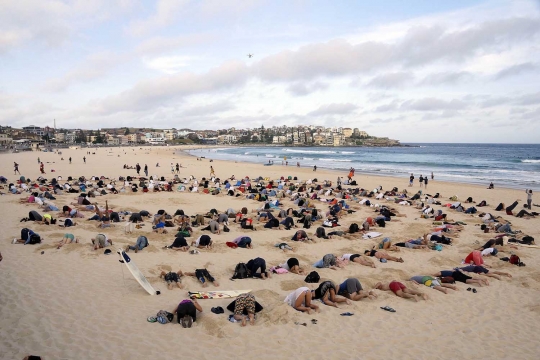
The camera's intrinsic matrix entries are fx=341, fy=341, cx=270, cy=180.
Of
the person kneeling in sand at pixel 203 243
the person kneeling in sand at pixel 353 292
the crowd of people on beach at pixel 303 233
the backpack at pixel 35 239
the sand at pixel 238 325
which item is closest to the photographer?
the sand at pixel 238 325

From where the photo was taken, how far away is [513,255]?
9656mm

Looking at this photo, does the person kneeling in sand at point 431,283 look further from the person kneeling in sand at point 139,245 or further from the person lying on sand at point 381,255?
the person kneeling in sand at point 139,245

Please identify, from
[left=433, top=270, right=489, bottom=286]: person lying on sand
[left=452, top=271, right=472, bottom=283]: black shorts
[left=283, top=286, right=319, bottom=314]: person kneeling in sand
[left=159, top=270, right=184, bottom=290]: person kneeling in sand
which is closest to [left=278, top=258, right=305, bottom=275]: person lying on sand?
[left=283, top=286, right=319, bottom=314]: person kneeling in sand

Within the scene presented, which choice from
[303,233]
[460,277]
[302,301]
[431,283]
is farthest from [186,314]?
[460,277]

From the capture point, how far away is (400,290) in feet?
24.7

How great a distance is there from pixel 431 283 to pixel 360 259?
6.42 ft

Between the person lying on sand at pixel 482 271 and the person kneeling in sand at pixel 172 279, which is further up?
the person kneeling in sand at pixel 172 279

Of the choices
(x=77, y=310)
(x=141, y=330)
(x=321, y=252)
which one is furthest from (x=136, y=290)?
(x=321, y=252)

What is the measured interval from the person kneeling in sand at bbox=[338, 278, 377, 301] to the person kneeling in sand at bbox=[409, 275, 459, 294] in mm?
1497

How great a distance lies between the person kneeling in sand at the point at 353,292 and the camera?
23.8 ft

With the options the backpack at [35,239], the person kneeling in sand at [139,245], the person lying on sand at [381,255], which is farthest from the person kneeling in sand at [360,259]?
the backpack at [35,239]

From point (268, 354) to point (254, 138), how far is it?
18520 centimetres

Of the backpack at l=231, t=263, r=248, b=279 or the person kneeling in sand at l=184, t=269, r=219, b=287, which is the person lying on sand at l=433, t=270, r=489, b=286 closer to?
the backpack at l=231, t=263, r=248, b=279

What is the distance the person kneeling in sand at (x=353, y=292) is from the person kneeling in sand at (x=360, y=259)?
1922 millimetres
